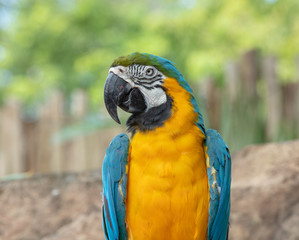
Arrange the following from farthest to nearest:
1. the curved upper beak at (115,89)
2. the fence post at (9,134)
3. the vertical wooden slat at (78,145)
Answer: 1. the vertical wooden slat at (78,145)
2. the fence post at (9,134)
3. the curved upper beak at (115,89)

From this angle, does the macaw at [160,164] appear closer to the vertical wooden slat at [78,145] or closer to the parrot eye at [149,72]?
the parrot eye at [149,72]

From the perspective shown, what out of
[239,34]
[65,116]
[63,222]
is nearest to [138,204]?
[63,222]

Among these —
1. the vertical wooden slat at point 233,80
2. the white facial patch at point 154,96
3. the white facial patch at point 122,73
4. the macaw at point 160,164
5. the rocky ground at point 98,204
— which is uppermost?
the vertical wooden slat at point 233,80

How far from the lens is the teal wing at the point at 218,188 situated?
4.88 ft

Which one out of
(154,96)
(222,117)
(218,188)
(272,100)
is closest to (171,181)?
(218,188)

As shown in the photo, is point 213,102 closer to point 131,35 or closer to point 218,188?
point 218,188

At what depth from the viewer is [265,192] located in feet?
6.86

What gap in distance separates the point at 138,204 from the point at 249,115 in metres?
2.39

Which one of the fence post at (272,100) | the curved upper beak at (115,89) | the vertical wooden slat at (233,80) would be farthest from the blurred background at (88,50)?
the curved upper beak at (115,89)

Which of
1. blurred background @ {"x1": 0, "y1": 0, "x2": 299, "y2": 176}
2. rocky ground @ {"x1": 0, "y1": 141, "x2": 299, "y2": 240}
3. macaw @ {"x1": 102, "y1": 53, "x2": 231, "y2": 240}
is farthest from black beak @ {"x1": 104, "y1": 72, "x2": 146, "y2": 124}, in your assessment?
blurred background @ {"x1": 0, "y1": 0, "x2": 299, "y2": 176}

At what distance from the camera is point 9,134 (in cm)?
438

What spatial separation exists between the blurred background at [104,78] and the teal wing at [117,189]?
582 millimetres

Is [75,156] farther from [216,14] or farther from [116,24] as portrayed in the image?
[216,14]

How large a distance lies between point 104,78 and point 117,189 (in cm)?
492
